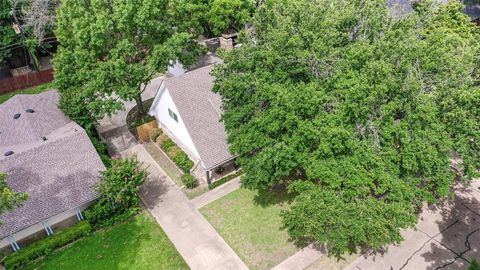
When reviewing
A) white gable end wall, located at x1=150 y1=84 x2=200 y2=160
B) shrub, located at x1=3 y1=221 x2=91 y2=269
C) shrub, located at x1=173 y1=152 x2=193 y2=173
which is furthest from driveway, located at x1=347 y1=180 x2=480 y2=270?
shrub, located at x1=3 y1=221 x2=91 y2=269

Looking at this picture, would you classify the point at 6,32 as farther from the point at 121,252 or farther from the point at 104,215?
the point at 121,252

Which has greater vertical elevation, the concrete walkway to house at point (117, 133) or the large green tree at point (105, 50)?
the large green tree at point (105, 50)

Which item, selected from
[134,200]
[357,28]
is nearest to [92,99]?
[134,200]

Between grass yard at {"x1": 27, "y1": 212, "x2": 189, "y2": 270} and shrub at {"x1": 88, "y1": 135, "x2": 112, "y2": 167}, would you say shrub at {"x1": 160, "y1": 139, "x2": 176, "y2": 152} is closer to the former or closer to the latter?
shrub at {"x1": 88, "y1": 135, "x2": 112, "y2": 167}

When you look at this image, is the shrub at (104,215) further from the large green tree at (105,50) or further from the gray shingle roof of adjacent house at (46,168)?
the large green tree at (105,50)

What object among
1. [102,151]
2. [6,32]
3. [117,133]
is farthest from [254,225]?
[6,32]

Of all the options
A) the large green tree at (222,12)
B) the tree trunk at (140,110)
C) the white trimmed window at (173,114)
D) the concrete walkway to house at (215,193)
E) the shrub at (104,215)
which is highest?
the large green tree at (222,12)

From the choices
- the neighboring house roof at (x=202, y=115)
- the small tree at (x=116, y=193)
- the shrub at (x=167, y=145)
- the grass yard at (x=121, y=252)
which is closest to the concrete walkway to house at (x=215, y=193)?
the neighboring house roof at (x=202, y=115)
